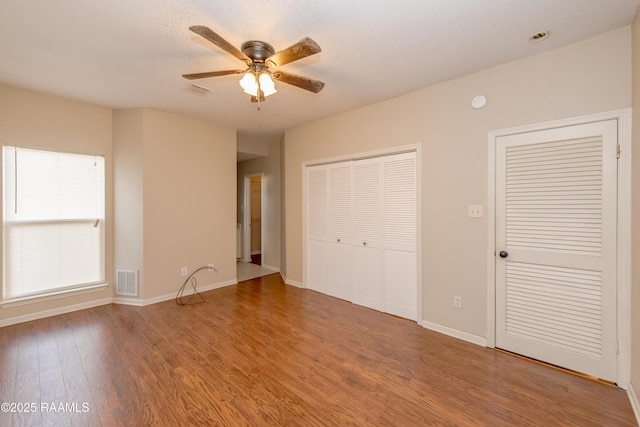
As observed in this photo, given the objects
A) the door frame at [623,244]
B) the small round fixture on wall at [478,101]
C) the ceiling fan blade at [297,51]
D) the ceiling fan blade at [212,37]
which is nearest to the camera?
the ceiling fan blade at [212,37]

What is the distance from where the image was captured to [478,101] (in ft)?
8.71

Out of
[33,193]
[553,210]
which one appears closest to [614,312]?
[553,210]

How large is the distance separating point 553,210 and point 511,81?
1.19 meters

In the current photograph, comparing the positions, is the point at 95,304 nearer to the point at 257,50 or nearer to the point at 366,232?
the point at 366,232

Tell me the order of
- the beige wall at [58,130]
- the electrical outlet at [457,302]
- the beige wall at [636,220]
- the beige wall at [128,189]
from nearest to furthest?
the beige wall at [636,220], the electrical outlet at [457,302], the beige wall at [58,130], the beige wall at [128,189]

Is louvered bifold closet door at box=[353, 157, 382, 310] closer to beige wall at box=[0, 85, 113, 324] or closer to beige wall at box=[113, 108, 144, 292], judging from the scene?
beige wall at box=[113, 108, 144, 292]

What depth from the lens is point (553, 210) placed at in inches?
90.6

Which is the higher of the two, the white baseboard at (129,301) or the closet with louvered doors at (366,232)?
the closet with louvered doors at (366,232)

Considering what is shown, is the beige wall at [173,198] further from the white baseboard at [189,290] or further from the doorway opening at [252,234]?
the doorway opening at [252,234]

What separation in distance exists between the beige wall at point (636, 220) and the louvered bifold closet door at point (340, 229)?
259 centimetres

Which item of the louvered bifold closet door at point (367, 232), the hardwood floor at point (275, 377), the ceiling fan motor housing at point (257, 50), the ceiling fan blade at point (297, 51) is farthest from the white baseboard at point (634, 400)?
the ceiling fan motor housing at point (257, 50)

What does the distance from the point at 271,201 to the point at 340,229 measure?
2.33 meters

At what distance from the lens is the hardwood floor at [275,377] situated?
5.75 ft

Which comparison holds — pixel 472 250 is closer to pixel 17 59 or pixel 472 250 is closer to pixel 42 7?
pixel 42 7
